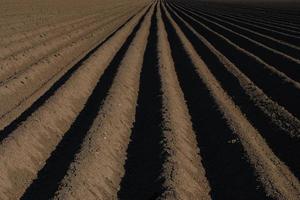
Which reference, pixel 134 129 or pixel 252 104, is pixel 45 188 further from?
pixel 252 104

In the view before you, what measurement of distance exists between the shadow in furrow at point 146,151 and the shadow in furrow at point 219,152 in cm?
60

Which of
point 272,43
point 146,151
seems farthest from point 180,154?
point 272,43

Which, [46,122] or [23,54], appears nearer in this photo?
[46,122]

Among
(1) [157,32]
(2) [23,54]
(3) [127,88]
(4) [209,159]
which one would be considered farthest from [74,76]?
(1) [157,32]

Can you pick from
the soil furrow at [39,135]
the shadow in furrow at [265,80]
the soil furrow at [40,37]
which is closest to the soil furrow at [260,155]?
the shadow in furrow at [265,80]

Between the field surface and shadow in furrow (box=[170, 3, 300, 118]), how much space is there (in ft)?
0.09

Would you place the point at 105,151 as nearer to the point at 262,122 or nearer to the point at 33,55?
the point at 262,122

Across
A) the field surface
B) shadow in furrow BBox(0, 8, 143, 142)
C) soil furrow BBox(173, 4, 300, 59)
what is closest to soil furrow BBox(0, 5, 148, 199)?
the field surface

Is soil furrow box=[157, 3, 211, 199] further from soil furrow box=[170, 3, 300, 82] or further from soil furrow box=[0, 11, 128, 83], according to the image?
soil furrow box=[0, 11, 128, 83]

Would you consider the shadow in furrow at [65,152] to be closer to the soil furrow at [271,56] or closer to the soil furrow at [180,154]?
the soil furrow at [180,154]

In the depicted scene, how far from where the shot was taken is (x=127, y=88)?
1003cm

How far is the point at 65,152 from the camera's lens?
265 inches

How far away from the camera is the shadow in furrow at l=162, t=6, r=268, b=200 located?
5.81 m

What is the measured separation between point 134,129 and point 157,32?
11867mm
